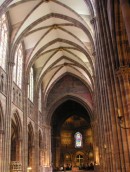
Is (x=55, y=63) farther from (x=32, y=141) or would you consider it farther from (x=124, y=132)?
(x=124, y=132)

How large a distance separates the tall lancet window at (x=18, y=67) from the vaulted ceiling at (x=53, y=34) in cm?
98

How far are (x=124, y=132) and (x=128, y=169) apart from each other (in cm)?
152

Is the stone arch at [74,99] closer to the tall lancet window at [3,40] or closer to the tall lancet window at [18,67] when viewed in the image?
the tall lancet window at [18,67]

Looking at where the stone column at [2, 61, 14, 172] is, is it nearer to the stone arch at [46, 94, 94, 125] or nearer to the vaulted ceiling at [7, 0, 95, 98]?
the vaulted ceiling at [7, 0, 95, 98]

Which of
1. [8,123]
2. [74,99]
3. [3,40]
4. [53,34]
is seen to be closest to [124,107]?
[8,123]

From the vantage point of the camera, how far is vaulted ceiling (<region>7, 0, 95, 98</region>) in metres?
23.0

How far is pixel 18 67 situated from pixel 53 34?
5519 millimetres

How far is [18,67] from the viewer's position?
27000 millimetres

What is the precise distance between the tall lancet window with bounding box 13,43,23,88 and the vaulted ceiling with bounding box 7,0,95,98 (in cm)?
98

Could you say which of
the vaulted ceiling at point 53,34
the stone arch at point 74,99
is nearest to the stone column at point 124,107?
the vaulted ceiling at point 53,34

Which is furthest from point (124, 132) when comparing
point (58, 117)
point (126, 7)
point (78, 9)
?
point (58, 117)

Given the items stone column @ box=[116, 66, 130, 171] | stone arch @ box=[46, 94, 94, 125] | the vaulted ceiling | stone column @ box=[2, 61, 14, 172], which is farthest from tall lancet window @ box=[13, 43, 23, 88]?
stone column @ box=[116, 66, 130, 171]

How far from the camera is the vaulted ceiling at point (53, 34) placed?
75.6 feet

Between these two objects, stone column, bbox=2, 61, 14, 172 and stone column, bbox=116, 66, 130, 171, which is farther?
stone column, bbox=2, 61, 14, 172
